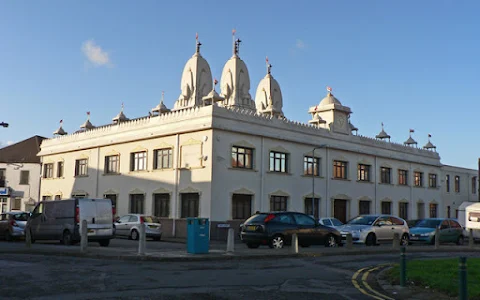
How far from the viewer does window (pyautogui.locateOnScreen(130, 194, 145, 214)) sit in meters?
37.5

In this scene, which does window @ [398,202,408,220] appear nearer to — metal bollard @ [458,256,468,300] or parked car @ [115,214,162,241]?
parked car @ [115,214,162,241]

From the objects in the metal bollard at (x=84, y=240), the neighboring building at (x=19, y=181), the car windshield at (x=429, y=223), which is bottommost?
the metal bollard at (x=84, y=240)

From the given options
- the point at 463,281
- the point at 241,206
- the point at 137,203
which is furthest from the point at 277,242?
the point at 137,203

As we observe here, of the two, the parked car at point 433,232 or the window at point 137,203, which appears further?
the window at point 137,203

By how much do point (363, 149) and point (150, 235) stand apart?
2111cm

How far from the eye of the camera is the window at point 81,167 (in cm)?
4338

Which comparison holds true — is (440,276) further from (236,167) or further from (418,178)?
(418,178)

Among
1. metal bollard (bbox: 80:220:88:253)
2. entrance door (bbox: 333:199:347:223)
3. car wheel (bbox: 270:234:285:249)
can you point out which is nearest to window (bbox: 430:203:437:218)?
entrance door (bbox: 333:199:347:223)

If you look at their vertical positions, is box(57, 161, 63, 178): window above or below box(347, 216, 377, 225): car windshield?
above

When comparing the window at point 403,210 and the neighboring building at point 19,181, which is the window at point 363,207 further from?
the neighboring building at point 19,181

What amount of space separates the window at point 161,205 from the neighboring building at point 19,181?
21.7 m

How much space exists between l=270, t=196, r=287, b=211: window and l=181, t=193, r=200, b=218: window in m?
5.48

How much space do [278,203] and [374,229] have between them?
1050 centimetres

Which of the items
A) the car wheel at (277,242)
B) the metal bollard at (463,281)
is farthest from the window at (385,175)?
the metal bollard at (463,281)
